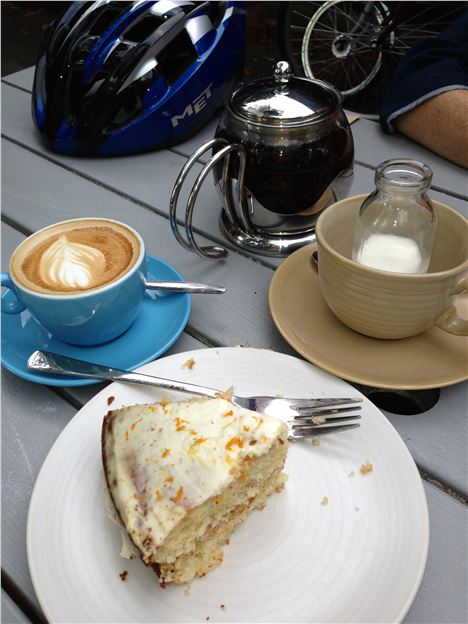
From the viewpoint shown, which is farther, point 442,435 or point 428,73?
point 428,73

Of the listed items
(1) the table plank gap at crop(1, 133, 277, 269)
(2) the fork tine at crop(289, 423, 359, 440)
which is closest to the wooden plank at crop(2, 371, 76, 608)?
(2) the fork tine at crop(289, 423, 359, 440)

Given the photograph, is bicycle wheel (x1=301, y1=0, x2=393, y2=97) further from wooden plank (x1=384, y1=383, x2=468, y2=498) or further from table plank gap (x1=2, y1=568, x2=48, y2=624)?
table plank gap (x1=2, y1=568, x2=48, y2=624)

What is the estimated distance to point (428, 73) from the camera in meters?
1.06

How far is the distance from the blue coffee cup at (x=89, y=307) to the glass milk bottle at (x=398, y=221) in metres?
0.27

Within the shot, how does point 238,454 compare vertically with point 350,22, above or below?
above

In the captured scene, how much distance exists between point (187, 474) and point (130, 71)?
0.77 m

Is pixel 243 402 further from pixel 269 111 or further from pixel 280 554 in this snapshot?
pixel 269 111

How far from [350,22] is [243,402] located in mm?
2250

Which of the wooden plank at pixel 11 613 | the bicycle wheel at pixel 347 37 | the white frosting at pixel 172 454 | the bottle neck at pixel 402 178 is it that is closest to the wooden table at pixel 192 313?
the wooden plank at pixel 11 613

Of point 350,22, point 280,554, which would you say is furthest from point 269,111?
point 350,22

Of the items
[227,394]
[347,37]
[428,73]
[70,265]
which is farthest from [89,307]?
[347,37]

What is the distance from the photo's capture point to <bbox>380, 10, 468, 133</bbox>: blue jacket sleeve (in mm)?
1034

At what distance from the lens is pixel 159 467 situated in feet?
1.62

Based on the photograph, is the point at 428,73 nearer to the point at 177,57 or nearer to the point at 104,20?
the point at 177,57
